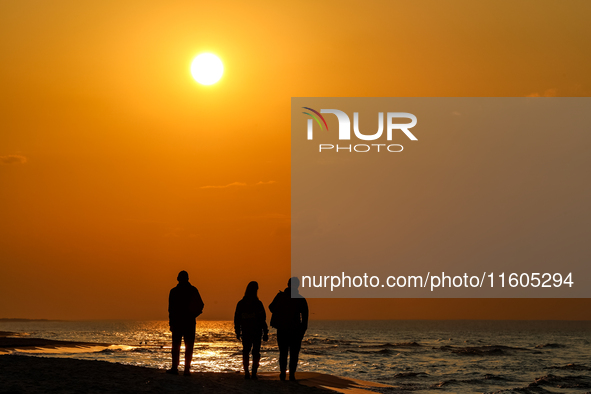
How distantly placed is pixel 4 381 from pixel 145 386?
94.6 inches

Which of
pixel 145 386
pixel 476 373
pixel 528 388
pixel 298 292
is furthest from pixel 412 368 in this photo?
pixel 145 386

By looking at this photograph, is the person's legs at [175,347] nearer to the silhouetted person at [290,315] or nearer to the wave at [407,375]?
the silhouetted person at [290,315]

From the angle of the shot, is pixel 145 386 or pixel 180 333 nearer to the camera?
pixel 145 386

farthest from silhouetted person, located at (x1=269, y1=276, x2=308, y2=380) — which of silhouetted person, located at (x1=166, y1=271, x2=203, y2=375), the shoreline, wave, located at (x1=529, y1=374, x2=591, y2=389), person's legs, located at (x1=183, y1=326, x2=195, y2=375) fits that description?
wave, located at (x1=529, y1=374, x2=591, y2=389)

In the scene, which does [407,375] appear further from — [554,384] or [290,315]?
[290,315]

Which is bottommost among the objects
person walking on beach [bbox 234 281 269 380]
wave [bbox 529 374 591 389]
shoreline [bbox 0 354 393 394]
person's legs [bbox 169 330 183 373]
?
wave [bbox 529 374 591 389]

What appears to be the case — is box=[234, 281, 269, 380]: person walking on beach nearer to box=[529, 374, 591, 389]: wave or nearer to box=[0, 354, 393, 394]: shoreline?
box=[0, 354, 393, 394]: shoreline

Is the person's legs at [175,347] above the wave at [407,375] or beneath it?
above

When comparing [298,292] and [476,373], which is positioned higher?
[298,292]

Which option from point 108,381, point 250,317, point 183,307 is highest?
point 183,307

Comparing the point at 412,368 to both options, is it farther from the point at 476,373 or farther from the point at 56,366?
the point at 56,366

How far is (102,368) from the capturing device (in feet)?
Result: 39.8

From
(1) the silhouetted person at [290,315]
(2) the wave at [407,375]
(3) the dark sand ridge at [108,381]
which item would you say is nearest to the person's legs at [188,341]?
(3) the dark sand ridge at [108,381]

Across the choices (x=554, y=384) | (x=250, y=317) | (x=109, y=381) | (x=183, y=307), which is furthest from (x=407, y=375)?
(x=109, y=381)
